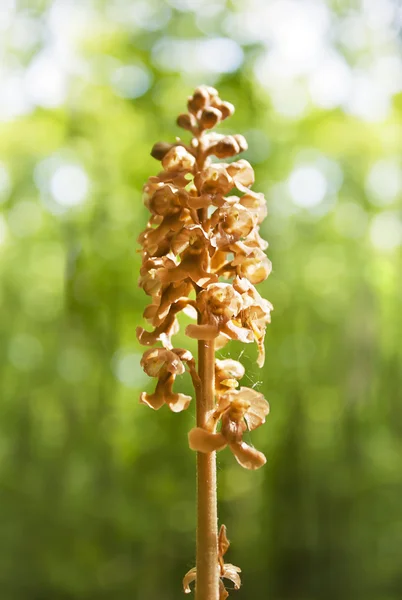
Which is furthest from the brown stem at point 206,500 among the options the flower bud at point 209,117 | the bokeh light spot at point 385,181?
the bokeh light spot at point 385,181

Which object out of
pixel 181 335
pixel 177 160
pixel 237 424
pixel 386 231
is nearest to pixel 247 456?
pixel 237 424

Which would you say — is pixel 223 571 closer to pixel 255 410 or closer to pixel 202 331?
pixel 255 410

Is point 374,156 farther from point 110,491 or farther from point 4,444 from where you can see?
point 4,444

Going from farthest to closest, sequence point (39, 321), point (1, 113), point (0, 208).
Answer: point (39, 321)
point (0, 208)
point (1, 113)

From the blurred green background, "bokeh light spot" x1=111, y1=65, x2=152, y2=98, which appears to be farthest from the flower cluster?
"bokeh light spot" x1=111, y1=65, x2=152, y2=98

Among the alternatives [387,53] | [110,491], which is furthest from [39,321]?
[387,53]

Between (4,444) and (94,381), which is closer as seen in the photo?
(94,381)

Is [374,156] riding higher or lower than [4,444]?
higher

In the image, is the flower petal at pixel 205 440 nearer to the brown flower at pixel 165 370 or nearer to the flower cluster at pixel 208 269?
the flower cluster at pixel 208 269
